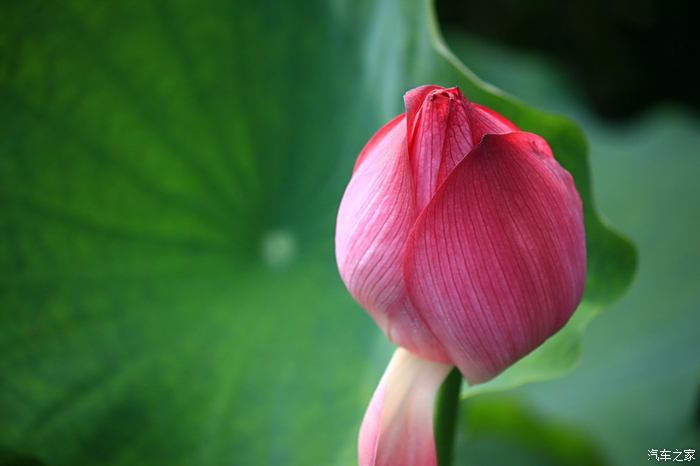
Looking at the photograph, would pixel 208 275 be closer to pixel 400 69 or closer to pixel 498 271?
pixel 400 69

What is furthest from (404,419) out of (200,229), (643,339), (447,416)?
(643,339)

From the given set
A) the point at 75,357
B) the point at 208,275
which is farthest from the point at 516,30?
the point at 75,357

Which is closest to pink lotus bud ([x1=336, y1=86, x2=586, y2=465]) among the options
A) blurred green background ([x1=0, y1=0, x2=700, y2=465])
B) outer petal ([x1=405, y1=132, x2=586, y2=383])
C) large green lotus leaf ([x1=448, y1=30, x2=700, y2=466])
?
outer petal ([x1=405, y1=132, x2=586, y2=383])

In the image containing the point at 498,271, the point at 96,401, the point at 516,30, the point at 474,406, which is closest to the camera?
the point at 498,271

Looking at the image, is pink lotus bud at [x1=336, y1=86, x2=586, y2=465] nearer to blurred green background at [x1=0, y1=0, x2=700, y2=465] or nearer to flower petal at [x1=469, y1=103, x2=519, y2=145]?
flower petal at [x1=469, y1=103, x2=519, y2=145]

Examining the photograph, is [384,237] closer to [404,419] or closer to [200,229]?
[404,419]

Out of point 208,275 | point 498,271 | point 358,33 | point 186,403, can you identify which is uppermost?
point 358,33
